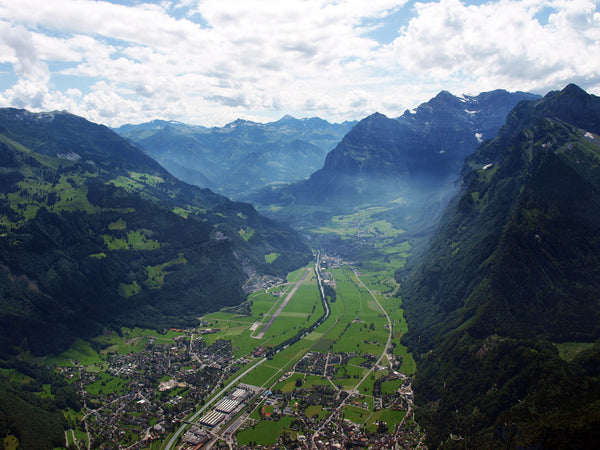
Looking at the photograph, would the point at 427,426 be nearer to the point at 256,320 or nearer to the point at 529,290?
the point at 529,290

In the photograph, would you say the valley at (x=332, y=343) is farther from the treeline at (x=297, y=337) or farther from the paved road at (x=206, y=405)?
the treeline at (x=297, y=337)

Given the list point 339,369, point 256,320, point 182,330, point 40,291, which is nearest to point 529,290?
point 339,369

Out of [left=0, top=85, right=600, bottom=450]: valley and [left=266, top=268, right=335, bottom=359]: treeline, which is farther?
[left=266, top=268, right=335, bottom=359]: treeline

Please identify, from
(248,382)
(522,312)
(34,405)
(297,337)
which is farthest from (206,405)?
(522,312)

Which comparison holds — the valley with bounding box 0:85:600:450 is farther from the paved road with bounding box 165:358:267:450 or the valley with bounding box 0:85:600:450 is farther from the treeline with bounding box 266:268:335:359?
the treeline with bounding box 266:268:335:359

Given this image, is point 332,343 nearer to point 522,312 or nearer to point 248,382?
point 248,382

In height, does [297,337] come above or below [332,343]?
below

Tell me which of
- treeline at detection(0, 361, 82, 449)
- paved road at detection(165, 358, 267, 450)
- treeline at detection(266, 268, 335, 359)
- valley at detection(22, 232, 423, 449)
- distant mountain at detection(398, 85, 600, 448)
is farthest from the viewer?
treeline at detection(266, 268, 335, 359)

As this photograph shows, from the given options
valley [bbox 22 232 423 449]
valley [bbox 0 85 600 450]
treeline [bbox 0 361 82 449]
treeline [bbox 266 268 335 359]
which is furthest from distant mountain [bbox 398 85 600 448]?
treeline [bbox 0 361 82 449]
